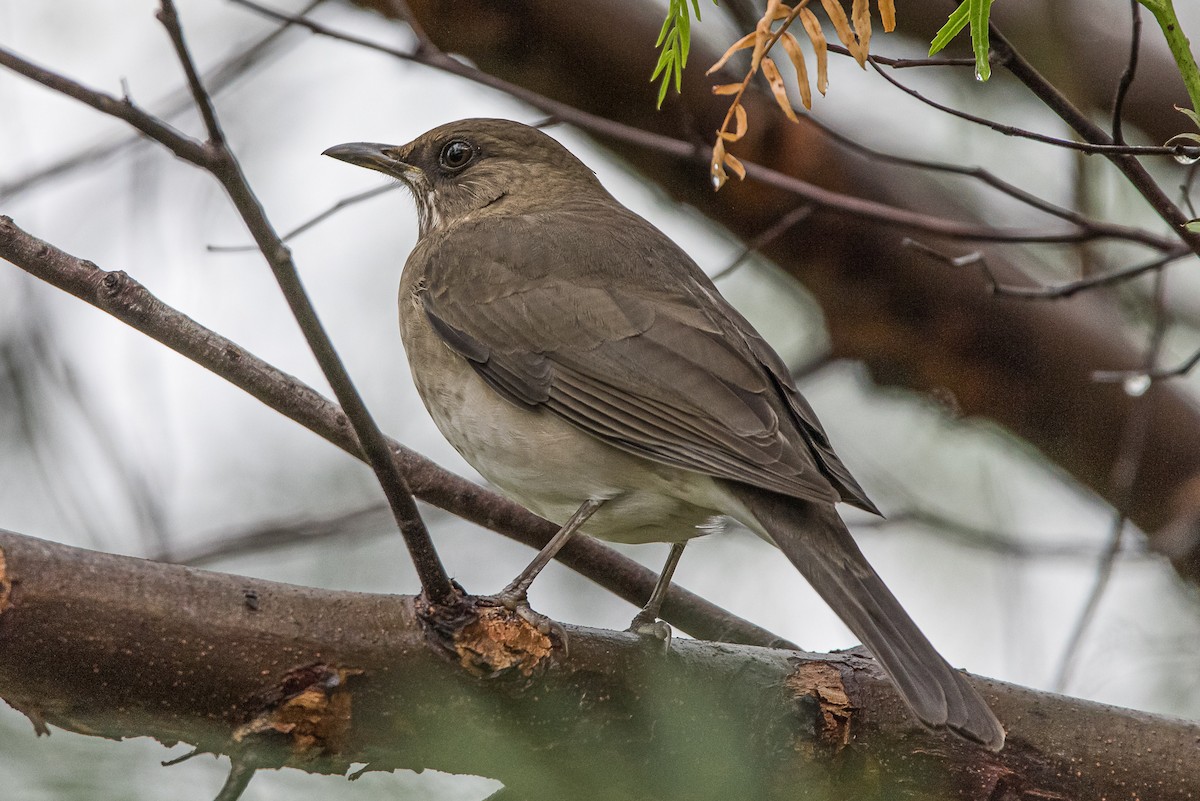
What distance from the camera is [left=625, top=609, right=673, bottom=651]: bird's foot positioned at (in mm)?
3123

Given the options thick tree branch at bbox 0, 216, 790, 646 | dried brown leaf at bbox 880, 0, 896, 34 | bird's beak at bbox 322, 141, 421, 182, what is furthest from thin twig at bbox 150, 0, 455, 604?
bird's beak at bbox 322, 141, 421, 182

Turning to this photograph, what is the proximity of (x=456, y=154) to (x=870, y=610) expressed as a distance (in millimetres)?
2848

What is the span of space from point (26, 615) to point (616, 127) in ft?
9.65

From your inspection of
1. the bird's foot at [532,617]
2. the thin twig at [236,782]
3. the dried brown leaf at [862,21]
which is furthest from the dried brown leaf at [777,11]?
the thin twig at [236,782]

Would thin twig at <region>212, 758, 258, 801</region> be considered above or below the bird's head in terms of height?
below

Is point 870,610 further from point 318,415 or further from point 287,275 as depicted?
point 287,275

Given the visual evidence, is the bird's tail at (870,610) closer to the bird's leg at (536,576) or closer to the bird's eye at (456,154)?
the bird's leg at (536,576)

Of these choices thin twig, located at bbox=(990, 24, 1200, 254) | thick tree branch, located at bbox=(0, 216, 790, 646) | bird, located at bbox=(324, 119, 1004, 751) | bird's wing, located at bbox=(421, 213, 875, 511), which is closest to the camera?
thin twig, located at bbox=(990, 24, 1200, 254)

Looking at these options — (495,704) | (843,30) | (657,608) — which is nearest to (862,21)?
(843,30)

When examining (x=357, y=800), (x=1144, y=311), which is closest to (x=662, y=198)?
(x=1144, y=311)

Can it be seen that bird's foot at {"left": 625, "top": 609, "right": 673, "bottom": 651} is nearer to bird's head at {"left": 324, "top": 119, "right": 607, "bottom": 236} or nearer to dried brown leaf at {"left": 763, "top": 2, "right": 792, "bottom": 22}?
dried brown leaf at {"left": 763, "top": 2, "right": 792, "bottom": 22}

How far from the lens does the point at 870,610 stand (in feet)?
10.5

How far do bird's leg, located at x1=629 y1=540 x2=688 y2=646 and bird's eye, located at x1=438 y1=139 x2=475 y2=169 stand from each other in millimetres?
2008

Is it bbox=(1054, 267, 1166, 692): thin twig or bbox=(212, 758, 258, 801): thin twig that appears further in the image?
bbox=(1054, 267, 1166, 692): thin twig
